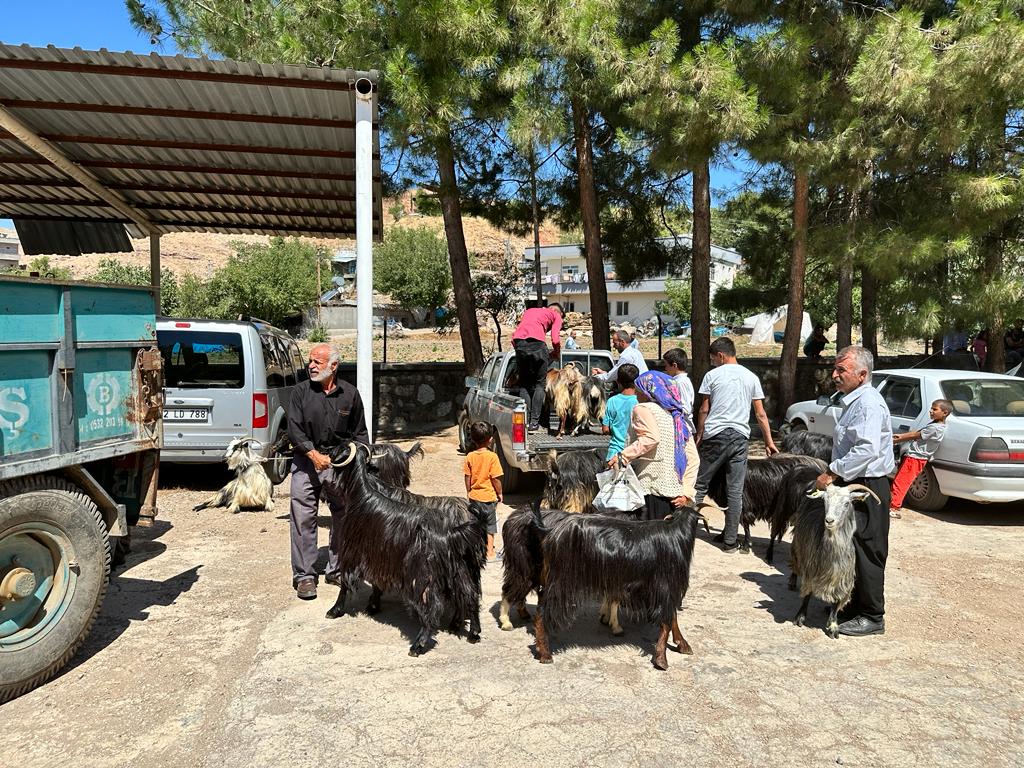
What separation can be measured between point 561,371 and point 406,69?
5.08m

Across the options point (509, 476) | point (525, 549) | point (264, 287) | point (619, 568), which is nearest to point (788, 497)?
point (619, 568)

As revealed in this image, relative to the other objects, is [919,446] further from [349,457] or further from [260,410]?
[260,410]

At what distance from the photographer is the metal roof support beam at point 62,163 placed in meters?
7.90

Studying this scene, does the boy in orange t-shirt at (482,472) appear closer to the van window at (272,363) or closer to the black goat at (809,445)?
the black goat at (809,445)

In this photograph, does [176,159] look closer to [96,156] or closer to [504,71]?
[96,156]

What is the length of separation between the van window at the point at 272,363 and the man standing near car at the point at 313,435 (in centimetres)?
391

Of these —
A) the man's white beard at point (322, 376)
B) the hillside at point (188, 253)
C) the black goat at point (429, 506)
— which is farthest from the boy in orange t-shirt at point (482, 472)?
the hillside at point (188, 253)

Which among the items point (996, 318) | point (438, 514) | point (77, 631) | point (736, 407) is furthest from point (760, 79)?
Answer: point (77, 631)

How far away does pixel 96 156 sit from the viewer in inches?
363

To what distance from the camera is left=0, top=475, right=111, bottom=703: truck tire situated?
378 cm

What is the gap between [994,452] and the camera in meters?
7.59

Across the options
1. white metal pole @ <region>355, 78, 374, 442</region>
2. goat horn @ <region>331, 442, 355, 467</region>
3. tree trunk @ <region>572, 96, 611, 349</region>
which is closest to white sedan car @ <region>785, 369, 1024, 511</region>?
tree trunk @ <region>572, 96, 611, 349</region>

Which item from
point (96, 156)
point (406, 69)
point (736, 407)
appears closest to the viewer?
point (736, 407)

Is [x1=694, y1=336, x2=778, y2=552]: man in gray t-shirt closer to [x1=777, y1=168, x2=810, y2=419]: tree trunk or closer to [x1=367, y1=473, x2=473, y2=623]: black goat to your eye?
[x1=367, y1=473, x2=473, y2=623]: black goat
